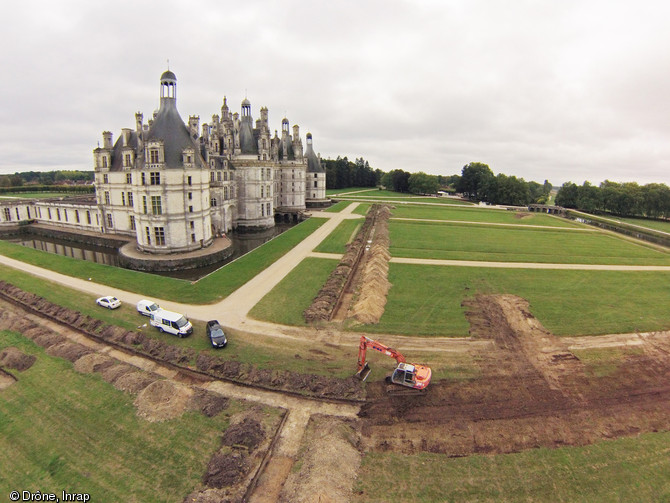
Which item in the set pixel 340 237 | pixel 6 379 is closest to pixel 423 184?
pixel 340 237

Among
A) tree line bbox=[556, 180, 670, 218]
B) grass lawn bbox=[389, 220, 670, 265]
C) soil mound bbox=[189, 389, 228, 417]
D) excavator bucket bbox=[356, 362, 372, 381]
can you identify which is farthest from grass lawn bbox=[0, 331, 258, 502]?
tree line bbox=[556, 180, 670, 218]

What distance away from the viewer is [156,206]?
38219 mm

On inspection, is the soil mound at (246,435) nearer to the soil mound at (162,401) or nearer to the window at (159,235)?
the soil mound at (162,401)

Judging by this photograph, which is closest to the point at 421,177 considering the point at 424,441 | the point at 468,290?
the point at 468,290

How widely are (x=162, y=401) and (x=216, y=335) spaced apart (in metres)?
5.37

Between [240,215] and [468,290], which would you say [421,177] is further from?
[468,290]

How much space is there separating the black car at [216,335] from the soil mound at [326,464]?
810 centimetres

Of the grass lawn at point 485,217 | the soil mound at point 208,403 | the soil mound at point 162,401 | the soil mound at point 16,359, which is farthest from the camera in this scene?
the grass lawn at point 485,217

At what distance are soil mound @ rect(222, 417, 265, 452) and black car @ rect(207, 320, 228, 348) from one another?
6739 millimetres

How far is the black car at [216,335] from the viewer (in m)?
20.3

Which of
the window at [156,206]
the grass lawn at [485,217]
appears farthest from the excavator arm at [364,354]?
the grass lawn at [485,217]

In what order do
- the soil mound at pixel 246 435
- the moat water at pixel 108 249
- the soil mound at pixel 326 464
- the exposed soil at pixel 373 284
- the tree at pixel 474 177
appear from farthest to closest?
1. the tree at pixel 474 177
2. the moat water at pixel 108 249
3. the exposed soil at pixel 373 284
4. the soil mound at pixel 246 435
5. the soil mound at pixel 326 464

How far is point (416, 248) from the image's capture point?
44.4 metres

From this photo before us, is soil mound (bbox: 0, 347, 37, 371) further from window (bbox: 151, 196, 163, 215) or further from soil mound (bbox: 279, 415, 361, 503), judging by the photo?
window (bbox: 151, 196, 163, 215)
